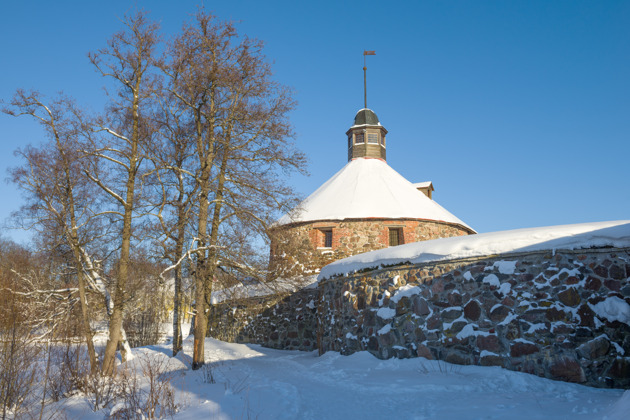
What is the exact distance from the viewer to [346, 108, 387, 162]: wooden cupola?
75.7ft

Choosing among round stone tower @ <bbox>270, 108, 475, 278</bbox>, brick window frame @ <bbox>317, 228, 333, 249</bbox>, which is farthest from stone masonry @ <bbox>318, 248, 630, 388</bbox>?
brick window frame @ <bbox>317, 228, 333, 249</bbox>

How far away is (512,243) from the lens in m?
7.56

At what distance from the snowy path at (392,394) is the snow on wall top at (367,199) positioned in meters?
9.23

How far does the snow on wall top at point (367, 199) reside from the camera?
57.8ft

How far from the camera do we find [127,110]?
38.7 ft

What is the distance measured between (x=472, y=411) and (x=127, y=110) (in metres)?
11.0

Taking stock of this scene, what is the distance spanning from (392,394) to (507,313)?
2595 mm

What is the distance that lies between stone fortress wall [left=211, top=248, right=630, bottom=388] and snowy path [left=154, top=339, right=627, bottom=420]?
352mm

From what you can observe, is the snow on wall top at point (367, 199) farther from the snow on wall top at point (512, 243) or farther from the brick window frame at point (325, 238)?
the snow on wall top at point (512, 243)

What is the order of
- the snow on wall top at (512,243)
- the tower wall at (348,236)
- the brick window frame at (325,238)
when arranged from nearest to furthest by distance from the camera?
the snow on wall top at (512,243), the tower wall at (348,236), the brick window frame at (325,238)

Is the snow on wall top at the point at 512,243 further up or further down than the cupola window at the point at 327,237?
further down

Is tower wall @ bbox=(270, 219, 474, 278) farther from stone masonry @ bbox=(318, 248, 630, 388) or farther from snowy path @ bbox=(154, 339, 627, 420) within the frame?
snowy path @ bbox=(154, 339, 627, 420)

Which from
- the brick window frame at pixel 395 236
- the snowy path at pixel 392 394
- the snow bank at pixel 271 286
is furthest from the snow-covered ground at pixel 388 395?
the brick window frame at pixel 395 236

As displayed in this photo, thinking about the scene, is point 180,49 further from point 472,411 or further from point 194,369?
point 472,411
